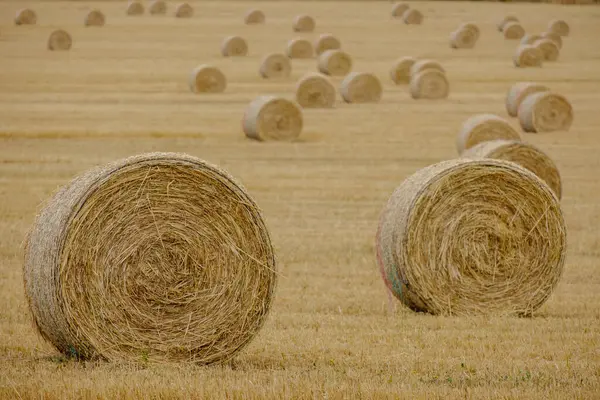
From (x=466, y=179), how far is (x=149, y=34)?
37.9 metres

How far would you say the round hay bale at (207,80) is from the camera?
35.0 meters

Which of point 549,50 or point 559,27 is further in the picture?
point 559,27

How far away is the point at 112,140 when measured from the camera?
26750mm

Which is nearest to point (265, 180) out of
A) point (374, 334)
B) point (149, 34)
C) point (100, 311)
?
point (374, 334)

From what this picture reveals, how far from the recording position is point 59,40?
44.3 metres

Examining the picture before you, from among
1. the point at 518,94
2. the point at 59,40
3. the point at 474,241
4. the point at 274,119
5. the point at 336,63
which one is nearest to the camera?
the point at 474,241

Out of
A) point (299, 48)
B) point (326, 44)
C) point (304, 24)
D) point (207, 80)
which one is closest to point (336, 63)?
point (299, 48)

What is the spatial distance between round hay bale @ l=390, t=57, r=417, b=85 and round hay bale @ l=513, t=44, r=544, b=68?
5.07 metres

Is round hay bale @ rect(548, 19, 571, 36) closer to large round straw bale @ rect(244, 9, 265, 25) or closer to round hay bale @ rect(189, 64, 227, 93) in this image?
large round straw bale @ rect(244, 9, 265, 25)

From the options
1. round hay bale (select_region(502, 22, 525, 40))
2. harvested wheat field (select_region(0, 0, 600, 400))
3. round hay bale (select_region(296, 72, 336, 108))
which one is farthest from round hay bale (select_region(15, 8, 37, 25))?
round hay bale (select_region(296, 72, 336, 108))

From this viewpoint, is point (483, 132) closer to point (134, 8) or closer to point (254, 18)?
point (254, 18)

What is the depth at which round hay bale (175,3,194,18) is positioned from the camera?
5353 centimetres

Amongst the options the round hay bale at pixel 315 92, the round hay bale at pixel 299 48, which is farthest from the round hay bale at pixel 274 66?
the round hay bale at pixel 315 92

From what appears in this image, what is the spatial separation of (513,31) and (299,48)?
10.3 m
